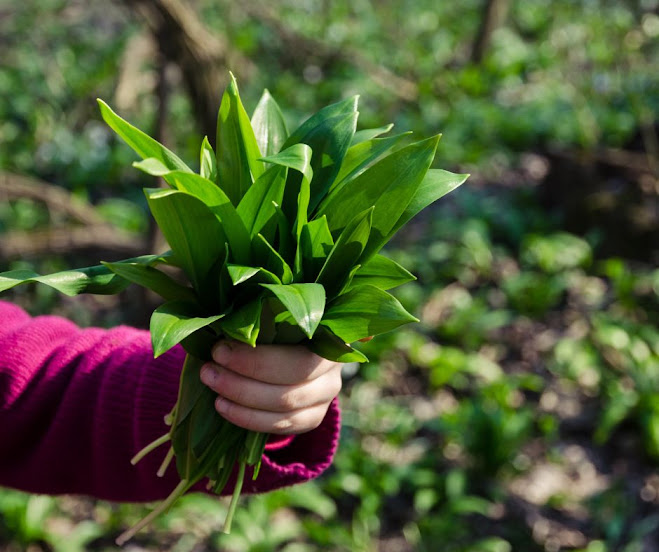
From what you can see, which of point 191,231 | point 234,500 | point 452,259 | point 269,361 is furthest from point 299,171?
point 452,259

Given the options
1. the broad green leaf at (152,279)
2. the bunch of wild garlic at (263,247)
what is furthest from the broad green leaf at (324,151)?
the broad green leaf at (152,279)

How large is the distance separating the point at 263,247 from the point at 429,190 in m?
0.28

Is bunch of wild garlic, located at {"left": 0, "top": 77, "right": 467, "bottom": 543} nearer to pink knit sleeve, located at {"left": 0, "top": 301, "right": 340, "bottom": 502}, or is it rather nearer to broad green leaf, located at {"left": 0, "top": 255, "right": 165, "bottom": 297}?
broad green leaf, located at {"left": 0, "top": 255, "right": 165, "bottom": 297}

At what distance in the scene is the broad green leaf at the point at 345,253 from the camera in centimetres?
113

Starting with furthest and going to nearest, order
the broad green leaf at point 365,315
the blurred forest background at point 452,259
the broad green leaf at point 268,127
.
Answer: the blurred forest background at point 452,259
the broad green leaf at point 268,127
the broad green leaf at point 365,315

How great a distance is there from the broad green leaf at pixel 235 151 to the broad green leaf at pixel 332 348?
0.27 meters

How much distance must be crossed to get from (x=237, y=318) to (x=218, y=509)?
2.11 metres

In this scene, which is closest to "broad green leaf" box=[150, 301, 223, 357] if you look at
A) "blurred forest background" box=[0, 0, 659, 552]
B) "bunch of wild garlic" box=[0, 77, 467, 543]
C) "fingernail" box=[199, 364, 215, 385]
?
"bunch of wild garlic" box=[0, 77, 467, 543]

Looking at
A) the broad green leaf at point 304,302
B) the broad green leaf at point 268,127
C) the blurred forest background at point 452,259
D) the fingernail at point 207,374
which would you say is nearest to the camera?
the broad green leaf at point 304,302

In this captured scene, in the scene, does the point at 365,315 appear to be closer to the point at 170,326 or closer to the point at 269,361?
the point at 269,361

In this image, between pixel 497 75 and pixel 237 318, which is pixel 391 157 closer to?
pixel 237 318

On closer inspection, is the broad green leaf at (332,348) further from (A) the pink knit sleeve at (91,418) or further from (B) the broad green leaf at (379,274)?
(A) the pink knit sleeve at (91,418)

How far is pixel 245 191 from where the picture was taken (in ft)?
4.09

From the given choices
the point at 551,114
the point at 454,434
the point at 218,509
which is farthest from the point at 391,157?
the point at 551,114
